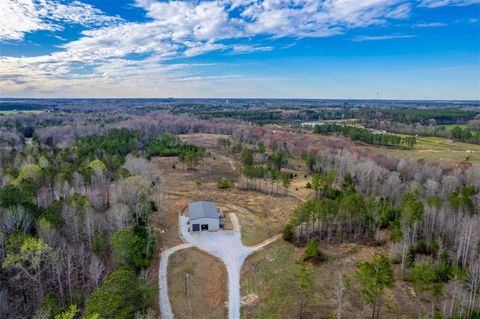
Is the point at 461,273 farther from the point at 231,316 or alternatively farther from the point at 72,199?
the point at 72,199

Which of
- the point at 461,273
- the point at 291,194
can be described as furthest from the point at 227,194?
the point at 461,273

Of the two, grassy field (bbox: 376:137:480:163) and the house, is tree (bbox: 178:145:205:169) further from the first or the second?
grassy field (bbox: 376:137:480:163)

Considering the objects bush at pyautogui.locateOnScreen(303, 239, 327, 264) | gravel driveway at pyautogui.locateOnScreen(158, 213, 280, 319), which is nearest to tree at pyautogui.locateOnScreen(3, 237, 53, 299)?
gravel driveway at pyautogui.locateOnScreen(158, 213, 280, 319)

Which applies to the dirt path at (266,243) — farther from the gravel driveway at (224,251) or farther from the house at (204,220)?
the house at (204,220)

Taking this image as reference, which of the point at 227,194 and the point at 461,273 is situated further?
the point at 227,194

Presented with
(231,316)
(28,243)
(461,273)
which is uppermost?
(28,243)

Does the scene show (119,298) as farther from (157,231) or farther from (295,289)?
(157,231)

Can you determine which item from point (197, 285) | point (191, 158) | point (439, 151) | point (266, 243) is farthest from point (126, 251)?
point (439, 151)
